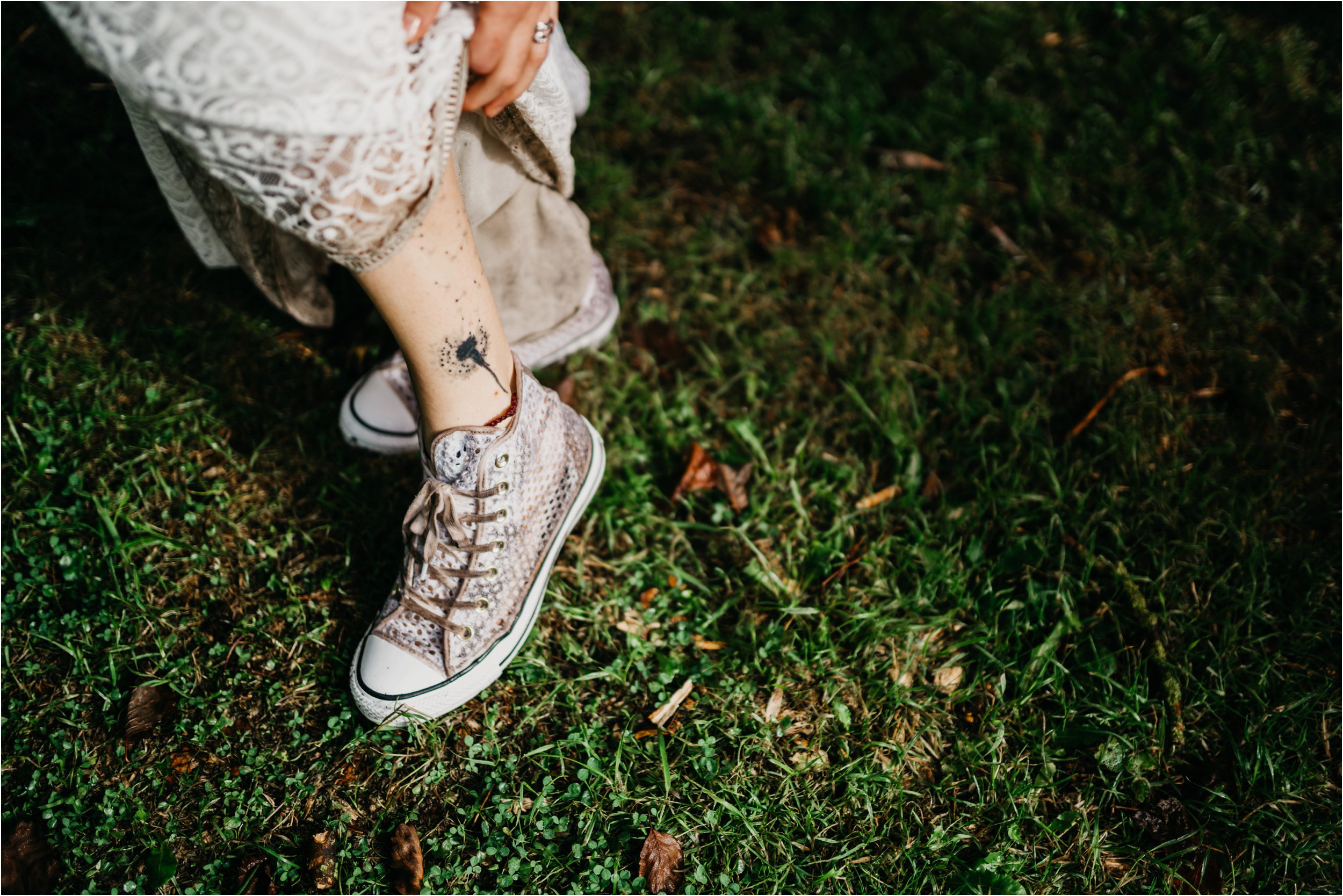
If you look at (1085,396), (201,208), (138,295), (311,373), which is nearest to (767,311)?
(1085,396)

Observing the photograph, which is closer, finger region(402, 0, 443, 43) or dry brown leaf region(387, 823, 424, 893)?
finger region(402, 0, 443, 43)

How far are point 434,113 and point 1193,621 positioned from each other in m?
2.07

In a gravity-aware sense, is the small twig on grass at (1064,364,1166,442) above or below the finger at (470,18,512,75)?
below

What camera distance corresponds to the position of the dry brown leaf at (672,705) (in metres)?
1.87

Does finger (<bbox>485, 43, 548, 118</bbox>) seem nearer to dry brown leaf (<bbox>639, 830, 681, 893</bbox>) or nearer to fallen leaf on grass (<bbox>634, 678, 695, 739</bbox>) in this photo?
fallen leaf on grass (<bbox>634, 678, 695, 739</bbox>)

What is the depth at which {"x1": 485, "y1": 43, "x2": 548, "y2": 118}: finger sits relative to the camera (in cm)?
148

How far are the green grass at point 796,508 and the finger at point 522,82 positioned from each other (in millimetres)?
949

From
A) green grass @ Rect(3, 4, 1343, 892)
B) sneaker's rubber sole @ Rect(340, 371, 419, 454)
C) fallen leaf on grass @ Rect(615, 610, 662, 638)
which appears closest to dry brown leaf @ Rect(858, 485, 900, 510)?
green grass @ Rect(3, 4, 1343, 892)

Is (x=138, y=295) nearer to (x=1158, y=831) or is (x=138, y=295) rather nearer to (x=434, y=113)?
(x=434, y=113)

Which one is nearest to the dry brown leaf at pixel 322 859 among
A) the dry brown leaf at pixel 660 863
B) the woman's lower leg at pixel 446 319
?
the dry brown leaf at pixel 660 863

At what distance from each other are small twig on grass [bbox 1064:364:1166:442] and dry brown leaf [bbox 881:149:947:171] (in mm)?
927

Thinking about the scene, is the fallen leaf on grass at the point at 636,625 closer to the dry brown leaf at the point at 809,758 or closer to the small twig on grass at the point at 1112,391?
the dry brown leaf at the point at 809,758

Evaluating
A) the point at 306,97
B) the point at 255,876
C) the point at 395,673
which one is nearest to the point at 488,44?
the point at 306,97

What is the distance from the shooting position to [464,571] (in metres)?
1.79
